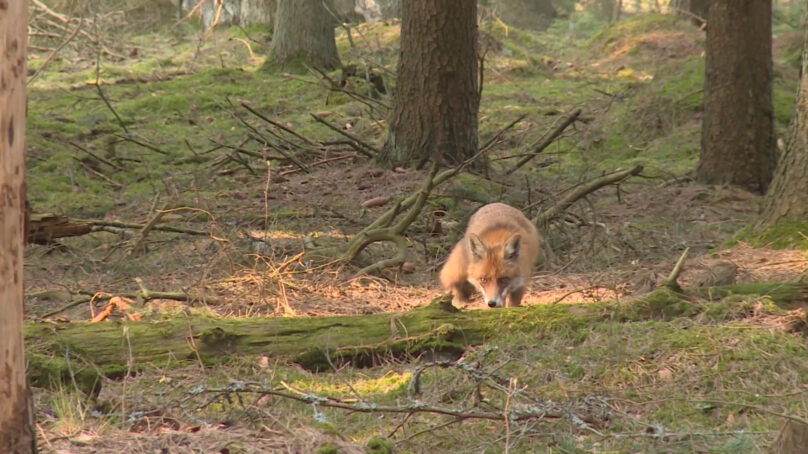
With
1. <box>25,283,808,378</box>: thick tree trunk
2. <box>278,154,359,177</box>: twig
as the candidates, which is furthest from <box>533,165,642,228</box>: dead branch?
<box>278,154,359,177</box>: twig

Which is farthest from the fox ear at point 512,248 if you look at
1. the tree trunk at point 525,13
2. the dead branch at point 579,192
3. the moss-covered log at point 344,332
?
the tree trunk at point 525,13

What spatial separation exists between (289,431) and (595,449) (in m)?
1.50

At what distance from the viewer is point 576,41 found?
28031 mm

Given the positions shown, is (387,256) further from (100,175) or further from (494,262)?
(100,175)

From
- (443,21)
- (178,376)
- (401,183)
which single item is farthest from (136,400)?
(443,21)

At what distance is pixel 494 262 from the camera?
25.9 feet

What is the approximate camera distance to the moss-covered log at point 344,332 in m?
6.02

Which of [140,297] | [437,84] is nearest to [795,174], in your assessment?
[437,84]

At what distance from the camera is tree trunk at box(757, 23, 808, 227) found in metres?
7.85

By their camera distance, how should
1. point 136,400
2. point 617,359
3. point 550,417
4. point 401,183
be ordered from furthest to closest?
point 401,183 → point 617,359 → point 136,400 → point 550,417

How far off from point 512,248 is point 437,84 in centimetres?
425

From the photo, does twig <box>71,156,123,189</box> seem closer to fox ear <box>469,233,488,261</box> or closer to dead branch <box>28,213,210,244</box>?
dead branch <box>28,213,210,244</box>

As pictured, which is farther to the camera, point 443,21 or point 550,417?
point 443,21

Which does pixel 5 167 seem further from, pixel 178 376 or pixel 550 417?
pixel 550 417
